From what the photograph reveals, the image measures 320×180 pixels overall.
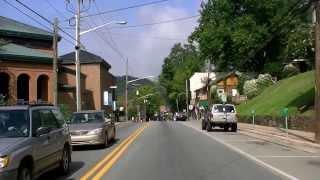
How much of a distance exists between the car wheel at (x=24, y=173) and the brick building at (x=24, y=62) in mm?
41449

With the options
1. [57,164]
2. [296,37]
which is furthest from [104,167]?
[296,37]

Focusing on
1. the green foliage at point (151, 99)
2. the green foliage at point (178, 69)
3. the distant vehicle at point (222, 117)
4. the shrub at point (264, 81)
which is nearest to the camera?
the distant vehicle at point (222, 117)

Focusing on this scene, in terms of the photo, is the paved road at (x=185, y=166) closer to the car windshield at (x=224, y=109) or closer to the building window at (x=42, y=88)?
the car windshield at (x=224, y=109)

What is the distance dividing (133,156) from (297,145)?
867 centimetres

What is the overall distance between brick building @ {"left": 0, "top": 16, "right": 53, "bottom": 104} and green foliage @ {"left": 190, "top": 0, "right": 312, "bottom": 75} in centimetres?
2491

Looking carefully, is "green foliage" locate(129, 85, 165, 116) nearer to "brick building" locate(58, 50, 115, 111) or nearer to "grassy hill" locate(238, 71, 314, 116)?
"brick building" locate(58, 50, 115, 111)

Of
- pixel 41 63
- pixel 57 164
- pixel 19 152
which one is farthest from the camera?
pixel 41 63

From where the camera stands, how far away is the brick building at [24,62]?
5537cm

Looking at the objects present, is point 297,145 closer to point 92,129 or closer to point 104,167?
point 92,129

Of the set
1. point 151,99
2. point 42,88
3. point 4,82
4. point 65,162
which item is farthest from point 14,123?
point 151,99

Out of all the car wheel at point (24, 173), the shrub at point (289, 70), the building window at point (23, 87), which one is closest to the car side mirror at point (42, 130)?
the car wheel at point (24, 173)

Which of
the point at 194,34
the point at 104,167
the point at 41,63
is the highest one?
the point at 194,34

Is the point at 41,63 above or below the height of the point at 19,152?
above

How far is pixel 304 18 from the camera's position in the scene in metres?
79.4
